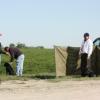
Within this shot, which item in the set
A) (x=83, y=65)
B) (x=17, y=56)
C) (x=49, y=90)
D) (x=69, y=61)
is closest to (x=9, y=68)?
(x=17, y=56)

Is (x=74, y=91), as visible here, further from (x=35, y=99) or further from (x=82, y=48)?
(x=82, y=48)

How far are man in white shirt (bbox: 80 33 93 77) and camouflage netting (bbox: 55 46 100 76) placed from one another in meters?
0.72

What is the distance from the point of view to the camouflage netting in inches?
822

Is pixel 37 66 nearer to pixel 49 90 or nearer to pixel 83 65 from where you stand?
pixel 83 65

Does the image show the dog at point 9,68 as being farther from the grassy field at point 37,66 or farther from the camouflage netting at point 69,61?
the camouflage netting at point 69,61

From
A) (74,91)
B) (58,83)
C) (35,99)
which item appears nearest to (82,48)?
(58,83)

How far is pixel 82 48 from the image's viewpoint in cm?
2019

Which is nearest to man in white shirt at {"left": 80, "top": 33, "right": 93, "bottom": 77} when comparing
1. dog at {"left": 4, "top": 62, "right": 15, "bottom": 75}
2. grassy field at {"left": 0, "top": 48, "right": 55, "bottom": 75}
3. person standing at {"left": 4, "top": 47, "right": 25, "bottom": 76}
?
person standing at {"left": 4, "top": 47, "right": 25, "bottom": 76}

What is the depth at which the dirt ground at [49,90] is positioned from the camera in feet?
46.5

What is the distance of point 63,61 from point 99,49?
5.24 feet

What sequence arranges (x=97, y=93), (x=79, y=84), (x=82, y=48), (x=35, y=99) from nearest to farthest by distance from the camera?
(x=35, y=99), (x=97, y=93), (x=79, y=84), (x=82, y=48)

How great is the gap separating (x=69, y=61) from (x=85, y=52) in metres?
1.23

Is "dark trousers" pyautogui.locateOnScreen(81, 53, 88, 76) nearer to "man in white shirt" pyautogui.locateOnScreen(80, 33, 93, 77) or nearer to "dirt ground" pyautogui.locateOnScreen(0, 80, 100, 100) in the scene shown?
"man in white shirt" pyautogui.locateOnScreen(80, 33, 93, 77)

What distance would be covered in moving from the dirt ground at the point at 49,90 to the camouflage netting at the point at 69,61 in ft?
9.11
